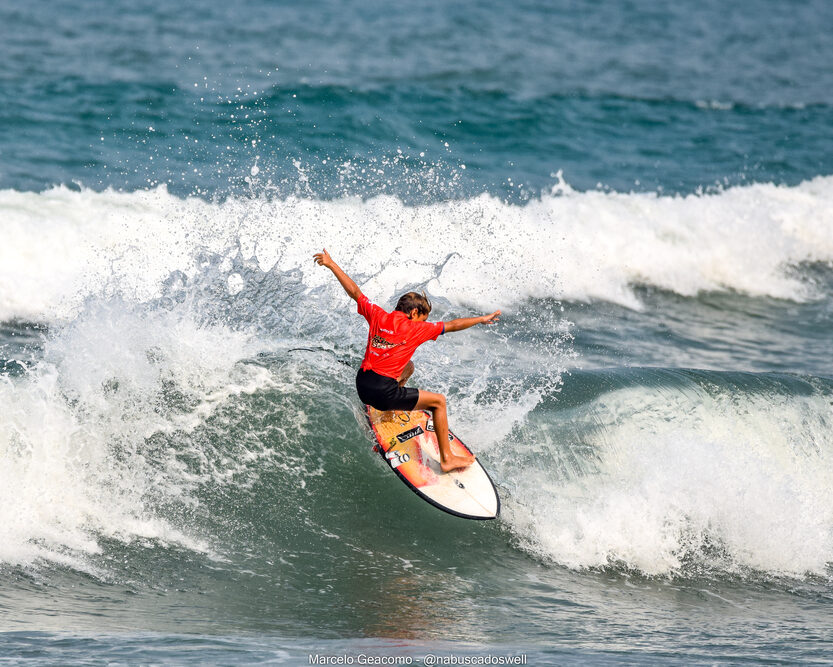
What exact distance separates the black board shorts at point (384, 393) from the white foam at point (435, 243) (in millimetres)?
2372

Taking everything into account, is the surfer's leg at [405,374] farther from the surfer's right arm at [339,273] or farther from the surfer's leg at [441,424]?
the surfer's right arm at [339,273]

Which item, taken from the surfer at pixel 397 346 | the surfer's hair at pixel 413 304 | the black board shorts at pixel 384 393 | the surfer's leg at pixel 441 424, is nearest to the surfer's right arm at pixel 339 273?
the surfer at pixel 397 346

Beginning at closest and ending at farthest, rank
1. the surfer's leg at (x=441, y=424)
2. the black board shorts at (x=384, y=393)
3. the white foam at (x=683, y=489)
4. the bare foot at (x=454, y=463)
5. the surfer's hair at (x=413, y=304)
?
the surfer's hair at (x=413, y=304), the black board shorts at (x=384, y=393), the surfer's leg at (x=441, y=424), the bare foot at (x=454, y=463), the white foam at (x=683, y=489)

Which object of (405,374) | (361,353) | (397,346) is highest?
(397,346)

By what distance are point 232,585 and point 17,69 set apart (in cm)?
1592

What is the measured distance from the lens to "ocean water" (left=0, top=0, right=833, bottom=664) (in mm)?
6824

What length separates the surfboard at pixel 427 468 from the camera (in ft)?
25.3

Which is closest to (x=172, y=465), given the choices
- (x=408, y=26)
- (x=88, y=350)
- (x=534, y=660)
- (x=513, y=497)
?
(x=88, y=350)

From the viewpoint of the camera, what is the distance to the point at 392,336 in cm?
754

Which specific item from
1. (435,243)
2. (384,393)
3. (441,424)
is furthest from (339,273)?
(435,243)

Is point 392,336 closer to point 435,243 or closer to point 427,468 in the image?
point 427,468

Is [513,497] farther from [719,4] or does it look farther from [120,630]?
[719,4]

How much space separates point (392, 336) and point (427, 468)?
3.95 feet

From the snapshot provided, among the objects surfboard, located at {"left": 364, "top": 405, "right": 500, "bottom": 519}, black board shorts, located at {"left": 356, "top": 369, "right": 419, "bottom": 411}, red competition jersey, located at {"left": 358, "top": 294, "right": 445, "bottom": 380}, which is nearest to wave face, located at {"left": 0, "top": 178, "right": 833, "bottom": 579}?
surfboard, located at {"left": 364, "top": 405, "right": 500, "bottom": 519}
